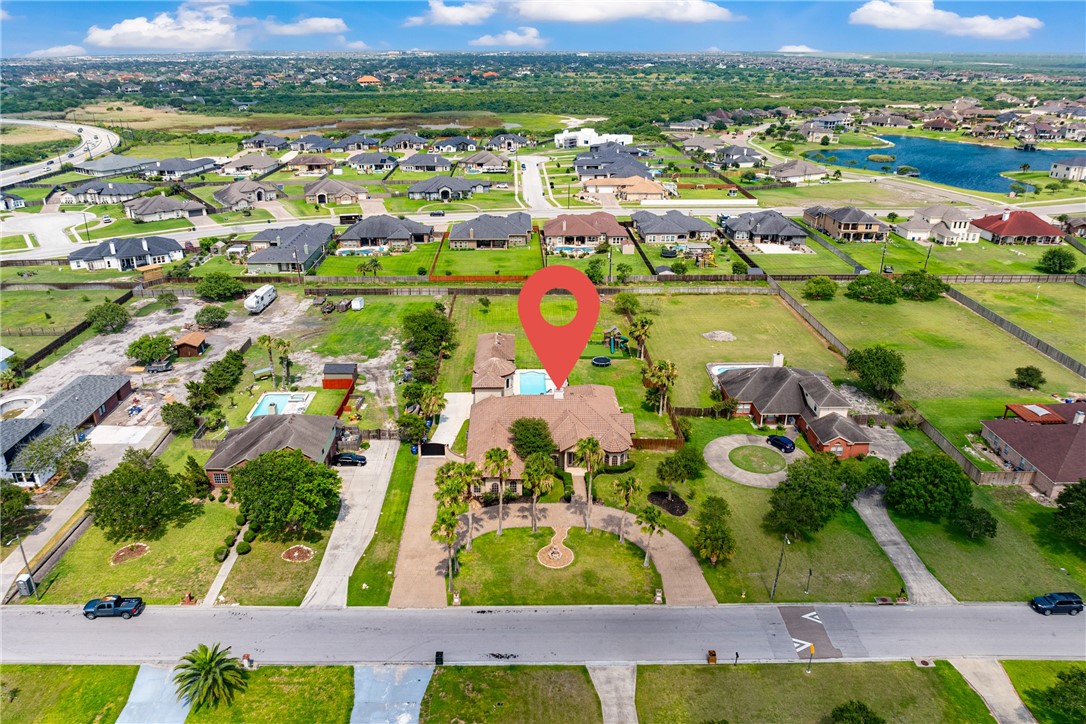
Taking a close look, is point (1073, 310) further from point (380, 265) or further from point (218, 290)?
point (218, 290)

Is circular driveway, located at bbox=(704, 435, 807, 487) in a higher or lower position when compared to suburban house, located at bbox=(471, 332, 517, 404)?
lower

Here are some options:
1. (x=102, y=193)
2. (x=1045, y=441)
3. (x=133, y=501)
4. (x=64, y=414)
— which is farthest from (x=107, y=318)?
(x=1045, y=441)

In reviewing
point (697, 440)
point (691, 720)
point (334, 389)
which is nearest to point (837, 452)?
point (697, 440)

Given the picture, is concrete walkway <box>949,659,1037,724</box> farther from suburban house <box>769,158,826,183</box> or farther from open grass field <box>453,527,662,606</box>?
suburban house <box>769,158,826,183</box>

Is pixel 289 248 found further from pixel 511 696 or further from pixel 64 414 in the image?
pixel 511 696

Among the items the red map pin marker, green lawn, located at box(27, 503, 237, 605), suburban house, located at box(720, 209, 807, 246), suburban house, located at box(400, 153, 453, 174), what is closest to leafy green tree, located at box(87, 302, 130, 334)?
green lawn, located at box(27, 503, 237, 605)

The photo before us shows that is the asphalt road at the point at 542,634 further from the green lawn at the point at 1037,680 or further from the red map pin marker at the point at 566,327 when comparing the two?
the red map pin marker at the point at 566,327
